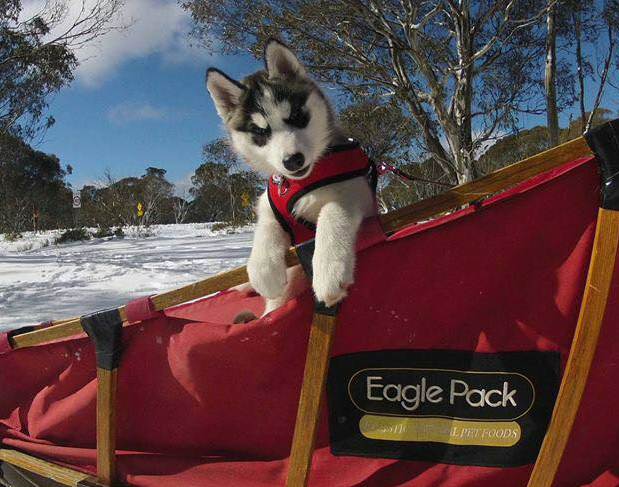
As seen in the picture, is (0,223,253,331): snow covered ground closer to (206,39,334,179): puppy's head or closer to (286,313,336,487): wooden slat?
(206,39,334,179): puppy's head

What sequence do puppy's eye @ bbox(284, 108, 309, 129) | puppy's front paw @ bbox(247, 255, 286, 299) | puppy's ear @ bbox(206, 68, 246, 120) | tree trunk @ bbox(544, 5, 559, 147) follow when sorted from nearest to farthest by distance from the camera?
puppy's front paw @ bbox(247, 255, 286, 299) < puppy's eye @ bbox(284, 108, 309, 129) < puppy's ear @ bbox(206, 68, 246, 120) < tree trunk @ bbox(544, 5, 559, 147)

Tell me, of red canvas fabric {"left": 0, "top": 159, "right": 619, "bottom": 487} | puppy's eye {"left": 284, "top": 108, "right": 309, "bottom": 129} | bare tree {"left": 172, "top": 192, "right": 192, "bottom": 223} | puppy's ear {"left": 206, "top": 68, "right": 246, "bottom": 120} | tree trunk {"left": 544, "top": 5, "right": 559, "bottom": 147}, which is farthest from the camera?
bare tree {"left": 172, "top": 192, "right": 192, "bottom": 223}

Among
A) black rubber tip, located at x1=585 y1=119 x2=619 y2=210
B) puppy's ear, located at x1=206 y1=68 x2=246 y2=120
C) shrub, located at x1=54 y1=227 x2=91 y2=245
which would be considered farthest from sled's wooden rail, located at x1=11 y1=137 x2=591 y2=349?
shrub, located at x1=54 y1=227 x2=91 y2=245

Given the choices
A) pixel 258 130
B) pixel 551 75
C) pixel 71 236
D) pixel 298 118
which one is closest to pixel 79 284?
pixel 258 130

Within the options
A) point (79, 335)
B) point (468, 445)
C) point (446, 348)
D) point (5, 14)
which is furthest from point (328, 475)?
point (5, 14)

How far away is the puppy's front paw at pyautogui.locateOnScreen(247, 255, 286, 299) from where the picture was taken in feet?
4.61

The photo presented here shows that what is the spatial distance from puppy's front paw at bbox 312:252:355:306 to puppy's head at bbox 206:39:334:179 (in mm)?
464

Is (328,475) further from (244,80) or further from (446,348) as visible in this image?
(244,80)

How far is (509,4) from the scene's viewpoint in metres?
8.66

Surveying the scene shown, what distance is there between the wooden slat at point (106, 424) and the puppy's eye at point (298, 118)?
1.00 metres

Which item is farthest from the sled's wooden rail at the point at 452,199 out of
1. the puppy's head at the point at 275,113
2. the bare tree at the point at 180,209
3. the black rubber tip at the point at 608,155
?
the bare tree at the point at 180,209

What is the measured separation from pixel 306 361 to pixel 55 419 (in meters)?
0.96

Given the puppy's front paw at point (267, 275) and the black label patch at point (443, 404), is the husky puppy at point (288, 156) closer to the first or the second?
the puppy's front paw at point (267, 275)

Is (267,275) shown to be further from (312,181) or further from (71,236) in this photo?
(71,236)
